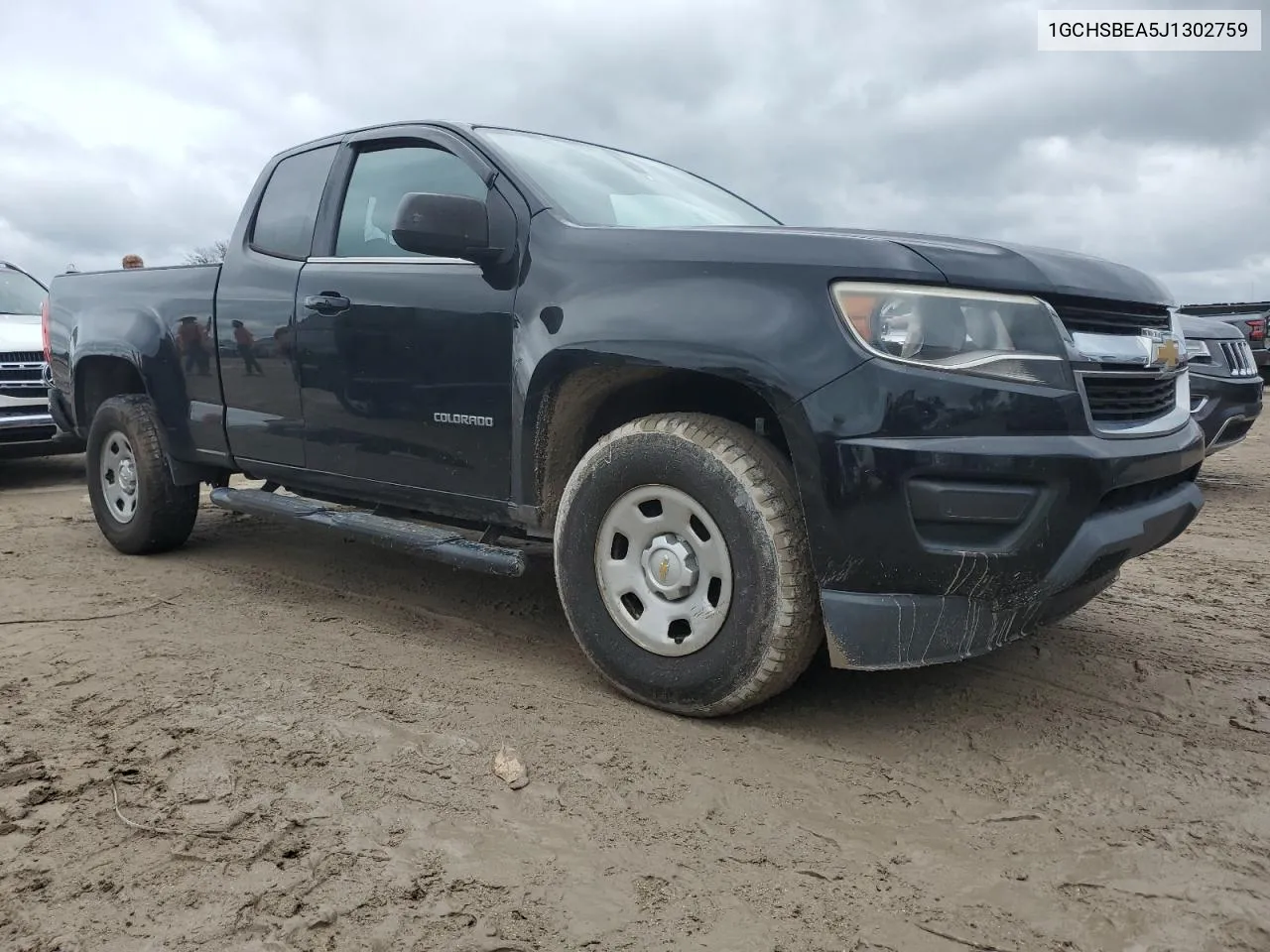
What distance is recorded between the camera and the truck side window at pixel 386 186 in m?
3.47

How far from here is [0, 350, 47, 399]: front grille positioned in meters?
7.46

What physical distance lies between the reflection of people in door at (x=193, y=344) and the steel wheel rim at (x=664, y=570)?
2335 mm

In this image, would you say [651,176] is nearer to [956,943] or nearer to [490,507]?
[490,507]

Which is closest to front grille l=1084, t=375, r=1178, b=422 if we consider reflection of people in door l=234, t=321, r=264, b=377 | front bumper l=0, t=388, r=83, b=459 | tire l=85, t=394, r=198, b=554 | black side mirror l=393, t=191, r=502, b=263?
black side mirror l=393, t=191, r=502, b=263

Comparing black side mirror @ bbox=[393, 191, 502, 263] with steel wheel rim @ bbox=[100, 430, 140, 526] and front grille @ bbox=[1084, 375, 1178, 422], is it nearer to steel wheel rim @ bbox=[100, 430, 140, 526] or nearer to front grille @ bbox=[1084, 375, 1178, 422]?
front grille @ bbox=[1084, 375, 1178, 422]

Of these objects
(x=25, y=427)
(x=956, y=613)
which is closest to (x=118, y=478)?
(x=25, y=427)

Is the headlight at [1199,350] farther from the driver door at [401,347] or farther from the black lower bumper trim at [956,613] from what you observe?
the driver door at [401,347]

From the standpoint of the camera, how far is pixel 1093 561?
7.94ft

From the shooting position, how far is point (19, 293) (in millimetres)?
8383

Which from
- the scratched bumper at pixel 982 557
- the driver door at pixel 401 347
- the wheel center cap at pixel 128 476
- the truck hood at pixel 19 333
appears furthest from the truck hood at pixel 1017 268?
the truck hood at pixel 19 333

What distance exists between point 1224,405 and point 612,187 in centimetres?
470

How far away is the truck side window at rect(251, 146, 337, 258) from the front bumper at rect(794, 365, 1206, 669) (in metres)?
2.48

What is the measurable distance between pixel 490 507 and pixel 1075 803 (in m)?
1.90

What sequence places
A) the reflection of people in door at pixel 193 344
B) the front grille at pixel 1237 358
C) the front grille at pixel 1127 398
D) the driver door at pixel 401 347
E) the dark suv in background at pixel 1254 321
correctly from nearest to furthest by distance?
the front grille at pixel 1127 398, the driver door at pixel 401 347, the reflection of people in door at pixel 193 344, the front grille at pixel 1237 358, the dark suv in background at pixel 1254 321
